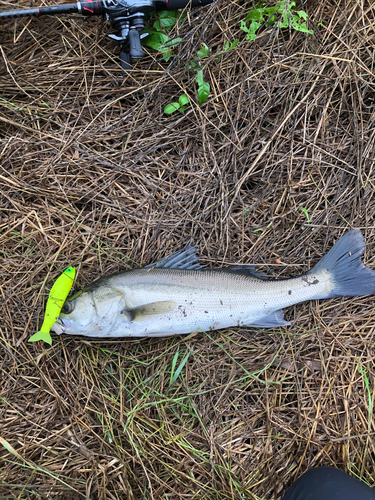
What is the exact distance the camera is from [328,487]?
2.78 meters

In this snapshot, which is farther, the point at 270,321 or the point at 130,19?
the point at 270,321

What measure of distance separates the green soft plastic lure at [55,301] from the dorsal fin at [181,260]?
31.9 inches

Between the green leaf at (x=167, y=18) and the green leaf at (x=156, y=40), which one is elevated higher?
the green leaf at (x=167, y=18)

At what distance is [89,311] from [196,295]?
1052 mm

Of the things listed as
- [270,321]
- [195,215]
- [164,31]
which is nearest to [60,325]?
[195,215]

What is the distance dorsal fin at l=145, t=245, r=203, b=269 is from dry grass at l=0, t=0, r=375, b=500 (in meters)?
0.15

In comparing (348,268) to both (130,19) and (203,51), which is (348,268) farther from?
(130,19)

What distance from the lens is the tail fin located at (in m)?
3.21

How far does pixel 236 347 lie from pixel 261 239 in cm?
A: 119

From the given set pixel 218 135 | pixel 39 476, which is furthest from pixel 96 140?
pixel 39 476

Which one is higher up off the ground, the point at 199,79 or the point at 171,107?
the point at 199,79

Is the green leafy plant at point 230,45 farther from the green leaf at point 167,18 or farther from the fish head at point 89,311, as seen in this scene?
the fish head at point 89,311

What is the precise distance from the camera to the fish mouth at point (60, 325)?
302 cm

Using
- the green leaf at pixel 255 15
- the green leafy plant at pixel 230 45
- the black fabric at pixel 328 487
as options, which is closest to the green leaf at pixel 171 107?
the green leafy plant at pixel 230 45
